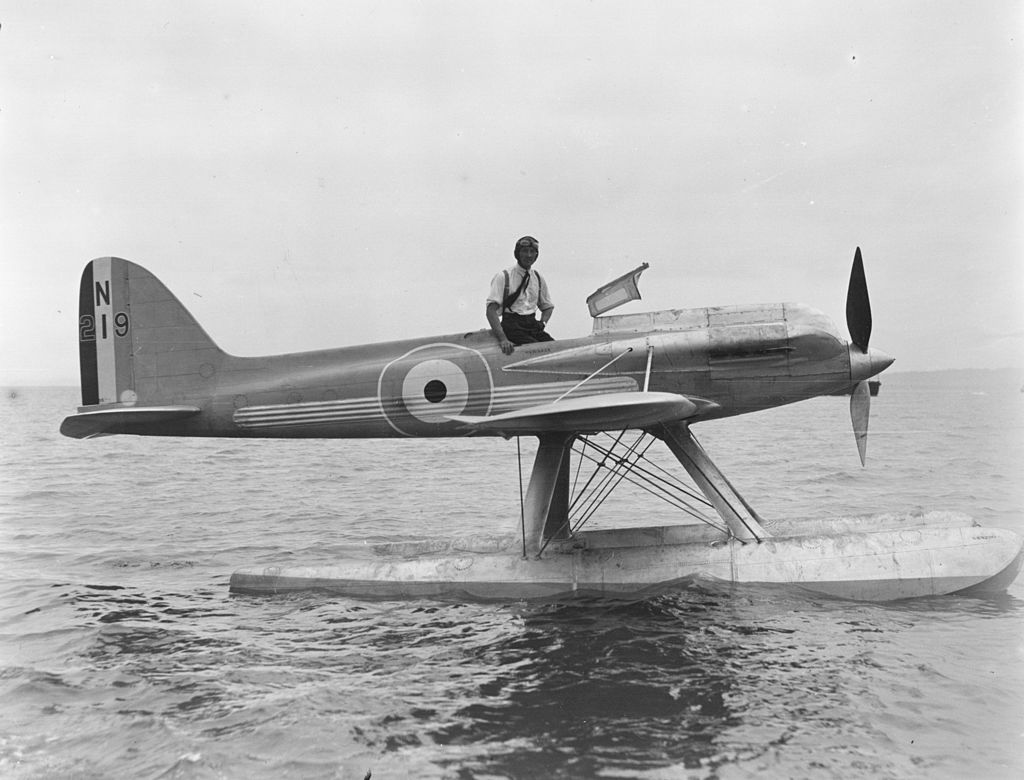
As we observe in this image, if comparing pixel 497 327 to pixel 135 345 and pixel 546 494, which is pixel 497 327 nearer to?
pixel 546 494

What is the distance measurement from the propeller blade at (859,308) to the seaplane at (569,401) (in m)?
0.02

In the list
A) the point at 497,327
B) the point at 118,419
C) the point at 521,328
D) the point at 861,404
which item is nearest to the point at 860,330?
the point at 861,404

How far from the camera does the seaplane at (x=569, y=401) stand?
8.02 metres

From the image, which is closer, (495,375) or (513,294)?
(495,375)

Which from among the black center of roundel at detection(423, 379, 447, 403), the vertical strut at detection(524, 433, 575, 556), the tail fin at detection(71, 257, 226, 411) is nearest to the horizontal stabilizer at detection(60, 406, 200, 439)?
the tail fin at detection(71, 257, 226, 411)

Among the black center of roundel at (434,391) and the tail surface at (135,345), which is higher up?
the tail surface at (135,345)

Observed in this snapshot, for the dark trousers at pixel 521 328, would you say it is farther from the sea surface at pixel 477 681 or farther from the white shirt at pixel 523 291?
the sea surface at pixel 477 681

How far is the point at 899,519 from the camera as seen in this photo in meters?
8.80

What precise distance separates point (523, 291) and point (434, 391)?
1.50 m

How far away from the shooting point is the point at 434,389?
8.81 m

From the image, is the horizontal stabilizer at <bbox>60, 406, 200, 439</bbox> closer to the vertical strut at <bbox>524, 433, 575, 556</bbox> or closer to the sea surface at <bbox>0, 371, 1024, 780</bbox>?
the sea surface at <bbox>0, 371, 1024, 780</bbox>

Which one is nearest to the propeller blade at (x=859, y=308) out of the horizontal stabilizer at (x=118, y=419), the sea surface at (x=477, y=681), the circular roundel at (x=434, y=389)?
the sea surface at (x=477, y=681)

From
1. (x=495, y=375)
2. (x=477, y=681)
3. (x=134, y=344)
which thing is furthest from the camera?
(x=134, y=344)

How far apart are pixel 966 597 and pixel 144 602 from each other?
8423 millimetres
